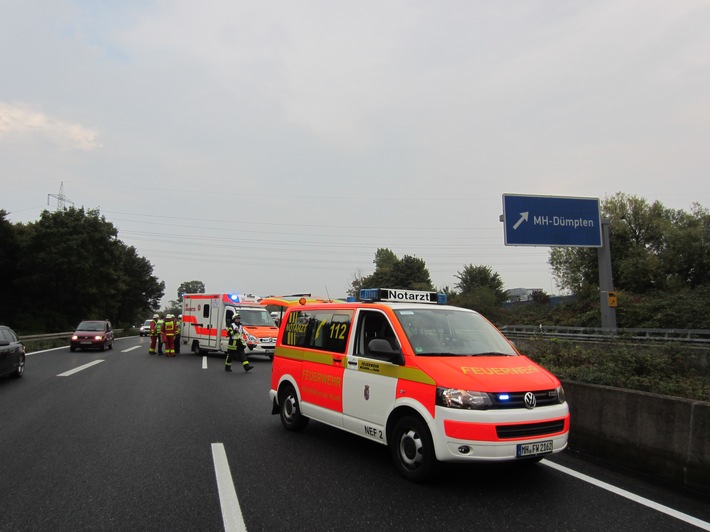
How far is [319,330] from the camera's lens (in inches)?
281

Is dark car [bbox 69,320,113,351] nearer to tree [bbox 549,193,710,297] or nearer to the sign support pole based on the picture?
the sign support pole

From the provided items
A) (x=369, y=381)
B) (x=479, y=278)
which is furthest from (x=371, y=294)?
(x=479, y=278)

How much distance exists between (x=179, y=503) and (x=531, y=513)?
302 cm

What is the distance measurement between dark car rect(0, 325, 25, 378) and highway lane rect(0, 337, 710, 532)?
15.5ft

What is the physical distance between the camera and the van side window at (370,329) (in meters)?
6.05

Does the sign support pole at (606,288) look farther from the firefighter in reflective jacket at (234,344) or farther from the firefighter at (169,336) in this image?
the firefighter at (169,336)

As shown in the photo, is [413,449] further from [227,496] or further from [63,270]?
[63,270]

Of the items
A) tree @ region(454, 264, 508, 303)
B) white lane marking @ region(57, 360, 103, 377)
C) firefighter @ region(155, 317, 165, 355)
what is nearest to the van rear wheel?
white lane marking @ region(57, 360, 103, 377)

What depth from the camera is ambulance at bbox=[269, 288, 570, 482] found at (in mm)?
4809

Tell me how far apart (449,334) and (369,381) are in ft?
3.47

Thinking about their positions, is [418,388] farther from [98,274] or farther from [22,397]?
[98,274]

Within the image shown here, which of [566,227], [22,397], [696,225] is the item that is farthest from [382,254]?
[22,397]

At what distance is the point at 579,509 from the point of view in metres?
4.51

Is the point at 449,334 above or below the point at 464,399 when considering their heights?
above
